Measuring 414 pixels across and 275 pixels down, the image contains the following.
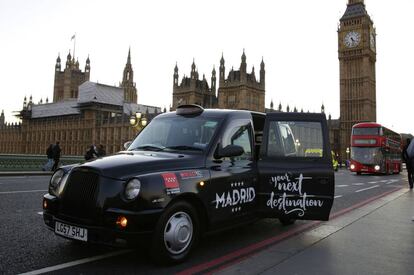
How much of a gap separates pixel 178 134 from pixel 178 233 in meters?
1.57

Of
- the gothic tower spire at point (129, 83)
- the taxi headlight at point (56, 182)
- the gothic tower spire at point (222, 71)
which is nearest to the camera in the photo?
the taxi headlight at point (56, 182)

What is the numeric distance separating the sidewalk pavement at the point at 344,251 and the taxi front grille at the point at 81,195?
1.53 meters

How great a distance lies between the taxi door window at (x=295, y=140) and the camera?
216 inches

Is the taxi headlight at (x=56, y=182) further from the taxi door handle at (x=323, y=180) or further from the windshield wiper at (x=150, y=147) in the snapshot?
the taxi door handle at (x=323, y=180)

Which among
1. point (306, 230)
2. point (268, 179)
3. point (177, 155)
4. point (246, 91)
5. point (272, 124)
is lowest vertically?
point (306, 230)

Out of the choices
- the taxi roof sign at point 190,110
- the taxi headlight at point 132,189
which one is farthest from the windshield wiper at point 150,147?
the taxi headlight at point 132,189

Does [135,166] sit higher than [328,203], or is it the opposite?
[135,166]

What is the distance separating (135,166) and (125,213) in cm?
54

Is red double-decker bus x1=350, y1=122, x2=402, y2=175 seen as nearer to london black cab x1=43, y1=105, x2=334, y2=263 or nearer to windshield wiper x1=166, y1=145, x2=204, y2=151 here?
london black cab x1=43, y1=105, x2=334, y2=263

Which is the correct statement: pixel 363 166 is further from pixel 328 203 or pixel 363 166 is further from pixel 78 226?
pixel 78 226

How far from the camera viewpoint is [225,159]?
187 inches

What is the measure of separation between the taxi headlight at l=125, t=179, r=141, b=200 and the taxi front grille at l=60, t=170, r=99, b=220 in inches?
13.2

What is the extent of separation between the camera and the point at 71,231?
12.6 ft

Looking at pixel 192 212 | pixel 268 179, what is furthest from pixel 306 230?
pixel 192 212
